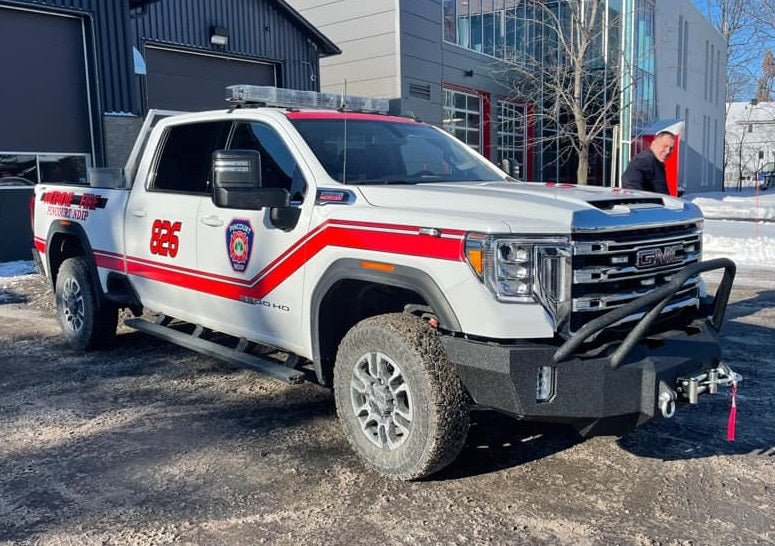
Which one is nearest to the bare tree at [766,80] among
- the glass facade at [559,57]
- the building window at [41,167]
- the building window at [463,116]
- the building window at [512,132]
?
the glass facade at [559,57]

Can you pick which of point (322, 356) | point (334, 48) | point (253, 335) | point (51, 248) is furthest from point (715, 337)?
point (334, 48)

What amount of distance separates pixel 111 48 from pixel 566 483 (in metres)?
13.0

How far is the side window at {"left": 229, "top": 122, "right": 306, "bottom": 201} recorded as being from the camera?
424cm

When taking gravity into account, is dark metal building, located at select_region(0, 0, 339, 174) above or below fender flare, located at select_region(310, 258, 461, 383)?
above

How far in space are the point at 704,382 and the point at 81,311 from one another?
16.7ft

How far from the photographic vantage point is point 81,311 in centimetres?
628

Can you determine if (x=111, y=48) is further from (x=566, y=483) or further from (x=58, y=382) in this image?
(x=566, y=483)

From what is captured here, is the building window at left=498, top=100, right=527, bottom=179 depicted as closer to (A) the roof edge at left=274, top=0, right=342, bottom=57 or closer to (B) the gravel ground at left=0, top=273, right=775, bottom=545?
(A) the roof edge at left=274, top=0, right=342, bottom=57

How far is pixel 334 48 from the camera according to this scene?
18.4 m

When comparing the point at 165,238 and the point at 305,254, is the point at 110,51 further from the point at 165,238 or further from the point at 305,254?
the point at 305,254

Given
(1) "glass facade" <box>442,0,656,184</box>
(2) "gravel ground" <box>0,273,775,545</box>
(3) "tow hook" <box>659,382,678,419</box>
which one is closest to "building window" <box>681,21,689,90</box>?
(1) "glass facade" <box>442,0,656,184</box>

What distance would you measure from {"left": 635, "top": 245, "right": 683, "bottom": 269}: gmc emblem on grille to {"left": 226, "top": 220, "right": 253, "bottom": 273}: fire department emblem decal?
2266 millimetres

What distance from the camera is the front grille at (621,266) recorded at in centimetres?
325

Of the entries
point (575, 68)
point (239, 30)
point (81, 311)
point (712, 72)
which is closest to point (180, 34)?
point (239, 30)
